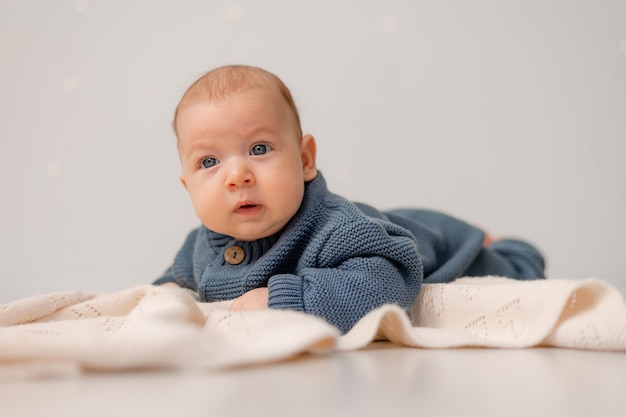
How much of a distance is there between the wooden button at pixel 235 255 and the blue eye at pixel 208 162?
16 cm

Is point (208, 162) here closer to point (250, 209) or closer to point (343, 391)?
point (250, 209)

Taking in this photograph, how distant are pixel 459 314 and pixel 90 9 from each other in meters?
1.94

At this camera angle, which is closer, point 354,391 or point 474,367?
point 354,391

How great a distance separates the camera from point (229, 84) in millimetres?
1256

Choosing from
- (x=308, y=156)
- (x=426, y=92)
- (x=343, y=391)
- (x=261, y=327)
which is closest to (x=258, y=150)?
(x=308, y=156)

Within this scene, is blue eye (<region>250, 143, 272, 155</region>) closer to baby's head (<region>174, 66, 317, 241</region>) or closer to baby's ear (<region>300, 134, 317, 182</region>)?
baby's head (<region>174, 66, 317, 241</region>)

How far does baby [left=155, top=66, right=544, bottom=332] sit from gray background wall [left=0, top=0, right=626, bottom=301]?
3.85 ft

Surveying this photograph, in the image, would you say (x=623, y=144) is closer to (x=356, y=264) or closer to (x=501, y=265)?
(x=501, y=265)

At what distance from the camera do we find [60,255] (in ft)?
8.74

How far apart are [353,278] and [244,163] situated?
0.26m

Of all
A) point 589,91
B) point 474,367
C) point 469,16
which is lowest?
point 474,367

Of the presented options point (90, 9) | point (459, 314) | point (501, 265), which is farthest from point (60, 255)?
point (459, 314)

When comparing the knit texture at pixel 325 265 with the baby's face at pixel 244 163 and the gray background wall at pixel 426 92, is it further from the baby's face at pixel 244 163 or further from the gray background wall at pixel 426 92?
the gray background wall at pixel 426 92

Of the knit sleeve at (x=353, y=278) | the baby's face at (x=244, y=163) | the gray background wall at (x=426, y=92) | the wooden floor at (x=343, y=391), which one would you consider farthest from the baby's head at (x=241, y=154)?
the gray background wall at (x=426, y=92)
